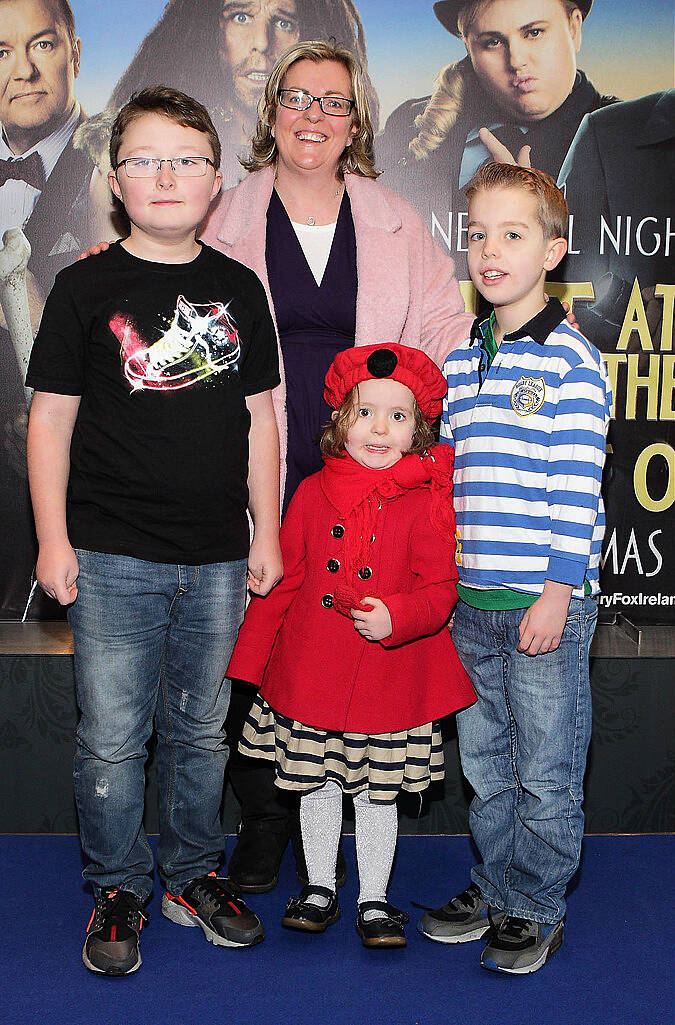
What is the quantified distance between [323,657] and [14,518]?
131 cm

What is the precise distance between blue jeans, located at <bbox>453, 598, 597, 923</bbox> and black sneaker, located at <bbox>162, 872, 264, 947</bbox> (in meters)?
0.47

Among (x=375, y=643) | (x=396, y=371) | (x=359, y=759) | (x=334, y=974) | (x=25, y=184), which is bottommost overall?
(x=334, y=974)

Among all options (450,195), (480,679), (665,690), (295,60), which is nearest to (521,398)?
(480,679)

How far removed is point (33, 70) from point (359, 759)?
6.68 feet

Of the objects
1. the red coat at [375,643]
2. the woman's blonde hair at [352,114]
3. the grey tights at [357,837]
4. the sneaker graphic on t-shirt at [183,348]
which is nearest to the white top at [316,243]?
the woman's blonde hair at [352,114]

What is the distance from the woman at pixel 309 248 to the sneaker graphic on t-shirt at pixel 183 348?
297 mm

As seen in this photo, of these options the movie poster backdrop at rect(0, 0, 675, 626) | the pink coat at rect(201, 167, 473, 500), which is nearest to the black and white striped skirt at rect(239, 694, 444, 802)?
the pink coat at rect(201, 167, 473, 500)

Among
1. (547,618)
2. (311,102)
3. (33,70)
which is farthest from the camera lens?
(33,70)

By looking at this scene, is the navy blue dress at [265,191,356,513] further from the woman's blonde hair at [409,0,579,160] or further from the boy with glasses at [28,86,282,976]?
the woman's blonde hair at [409,0,579,160]

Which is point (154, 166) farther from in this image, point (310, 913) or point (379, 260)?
point (310, 913)

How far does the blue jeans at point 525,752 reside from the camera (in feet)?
5.85

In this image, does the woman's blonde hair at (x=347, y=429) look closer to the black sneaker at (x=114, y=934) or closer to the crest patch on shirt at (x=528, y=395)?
the crest patch on shirt at (x=528, y=395)

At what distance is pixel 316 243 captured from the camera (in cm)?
214

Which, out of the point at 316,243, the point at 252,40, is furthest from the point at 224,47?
the point at 316,243
